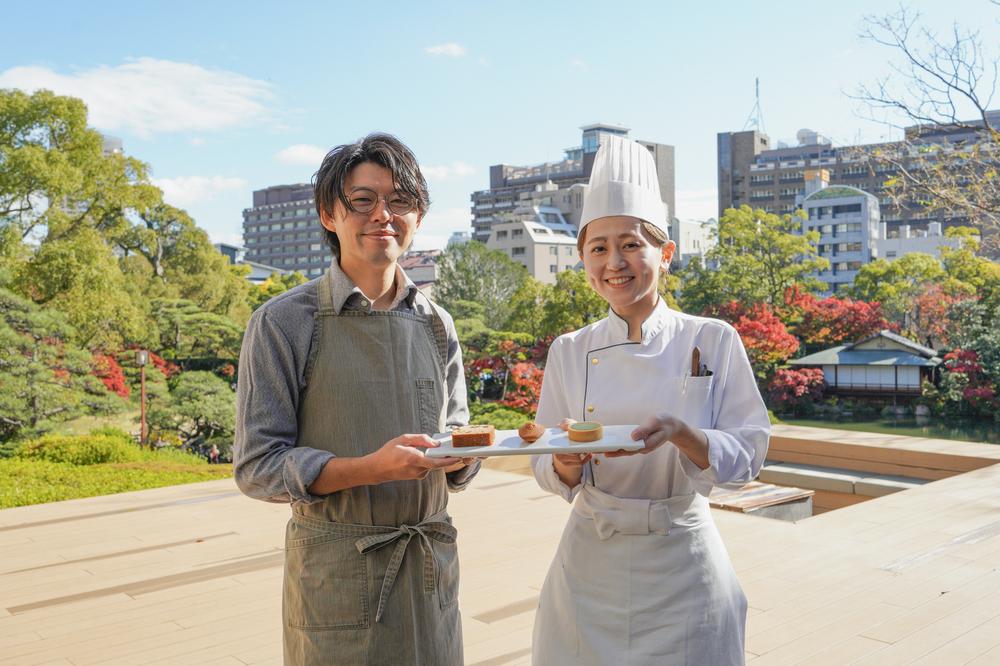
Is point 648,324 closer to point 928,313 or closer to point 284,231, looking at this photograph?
point 928,313

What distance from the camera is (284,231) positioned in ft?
234

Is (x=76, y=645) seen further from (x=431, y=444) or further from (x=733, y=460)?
(x=733, y=460)

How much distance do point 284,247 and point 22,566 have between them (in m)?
70.3

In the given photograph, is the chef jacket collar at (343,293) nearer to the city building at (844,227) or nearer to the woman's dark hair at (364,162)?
the woman's dark hair at (364,162)

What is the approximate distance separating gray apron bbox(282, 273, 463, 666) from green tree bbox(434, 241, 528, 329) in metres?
18.9

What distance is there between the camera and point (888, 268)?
19.0m

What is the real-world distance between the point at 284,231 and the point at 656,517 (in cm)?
7380

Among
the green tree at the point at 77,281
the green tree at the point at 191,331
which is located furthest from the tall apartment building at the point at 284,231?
the green tree at the point at 77,281

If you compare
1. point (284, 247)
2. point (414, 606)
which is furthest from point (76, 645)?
point (284, 247)

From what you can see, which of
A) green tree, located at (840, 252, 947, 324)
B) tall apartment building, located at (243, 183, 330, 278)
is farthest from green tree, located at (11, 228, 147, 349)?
tall apartment building, located at (243, 183, 330, 278)

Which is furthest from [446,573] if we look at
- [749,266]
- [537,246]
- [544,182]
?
[544,182]

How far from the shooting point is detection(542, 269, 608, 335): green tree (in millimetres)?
12383

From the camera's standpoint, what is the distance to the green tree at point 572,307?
1238cm

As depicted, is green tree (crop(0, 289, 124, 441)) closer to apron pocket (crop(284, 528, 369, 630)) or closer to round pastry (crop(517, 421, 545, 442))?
apron pocket (crop(284, 528, 369, 630))
